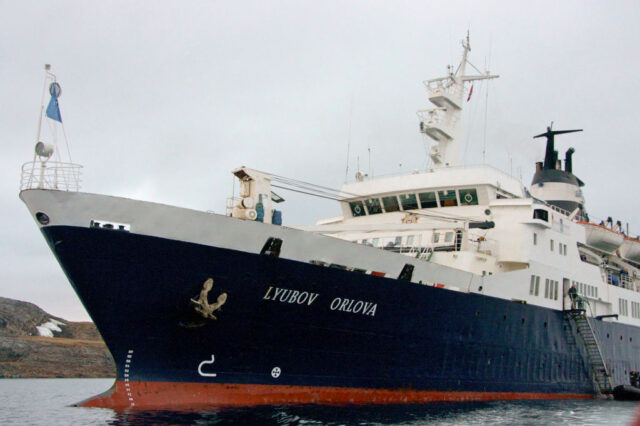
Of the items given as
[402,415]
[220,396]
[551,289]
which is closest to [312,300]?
[220,396]

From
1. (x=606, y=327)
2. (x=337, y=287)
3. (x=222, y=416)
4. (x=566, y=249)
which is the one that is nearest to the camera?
(x=222, y=416)

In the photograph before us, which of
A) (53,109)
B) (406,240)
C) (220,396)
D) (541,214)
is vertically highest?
(541,214)

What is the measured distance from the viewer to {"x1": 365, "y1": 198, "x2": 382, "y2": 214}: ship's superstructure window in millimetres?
23625

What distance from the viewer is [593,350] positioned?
2492cm

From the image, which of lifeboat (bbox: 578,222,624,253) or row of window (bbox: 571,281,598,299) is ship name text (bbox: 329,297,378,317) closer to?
row of window (bbox: 571,281,598,299)

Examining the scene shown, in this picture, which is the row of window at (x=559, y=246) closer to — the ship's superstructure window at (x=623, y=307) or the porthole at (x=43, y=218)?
the ship's superstructure window at (x=623, y=307)

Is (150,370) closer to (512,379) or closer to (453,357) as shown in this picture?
(453,357)

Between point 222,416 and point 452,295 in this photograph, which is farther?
point 452,295

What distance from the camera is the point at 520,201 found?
71.9 feet

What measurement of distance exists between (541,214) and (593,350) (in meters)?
6.89

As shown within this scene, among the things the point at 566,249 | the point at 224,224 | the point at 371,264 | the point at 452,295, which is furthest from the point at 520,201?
the point at 224,224

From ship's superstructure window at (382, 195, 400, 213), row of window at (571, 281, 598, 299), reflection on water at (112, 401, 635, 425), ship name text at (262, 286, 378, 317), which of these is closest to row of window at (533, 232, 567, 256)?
row of window at (571, 281, 598, 299)

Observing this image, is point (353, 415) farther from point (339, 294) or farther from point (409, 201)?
point (409, 201)

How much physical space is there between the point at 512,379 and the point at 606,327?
7.61 m
